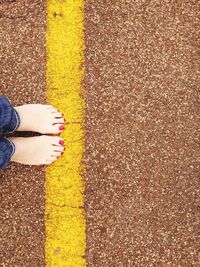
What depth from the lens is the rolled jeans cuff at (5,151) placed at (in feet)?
7.48

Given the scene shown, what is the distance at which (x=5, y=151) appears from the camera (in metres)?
2.30

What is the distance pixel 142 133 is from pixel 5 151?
0.61 metres

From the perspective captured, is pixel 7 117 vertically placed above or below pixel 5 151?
above

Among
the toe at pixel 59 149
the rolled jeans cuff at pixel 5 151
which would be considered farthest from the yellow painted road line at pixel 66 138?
the rolled jeans cuff at pixel 5 151

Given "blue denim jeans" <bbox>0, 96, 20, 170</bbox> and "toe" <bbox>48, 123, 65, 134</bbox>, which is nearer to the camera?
"blue denim jeans" <bbox>0, 96, 20, 170</bbox>

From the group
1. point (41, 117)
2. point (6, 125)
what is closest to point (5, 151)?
point (6, 125)

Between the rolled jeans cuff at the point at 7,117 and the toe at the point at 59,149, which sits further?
the toe at the point at 59,149

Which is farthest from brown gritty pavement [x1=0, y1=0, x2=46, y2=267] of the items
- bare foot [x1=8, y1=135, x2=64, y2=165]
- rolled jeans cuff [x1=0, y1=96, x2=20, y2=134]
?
rolled jeans cuff [x1=0, y1=96, x2=20, y2=134]

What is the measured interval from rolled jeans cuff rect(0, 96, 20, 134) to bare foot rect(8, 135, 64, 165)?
99mm

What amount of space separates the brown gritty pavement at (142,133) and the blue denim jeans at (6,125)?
33 centimetres

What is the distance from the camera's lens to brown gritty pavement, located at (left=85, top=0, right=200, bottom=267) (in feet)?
7.67

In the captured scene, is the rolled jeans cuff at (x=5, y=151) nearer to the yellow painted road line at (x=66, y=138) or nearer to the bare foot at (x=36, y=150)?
the bare foot at (x=36, y=150)

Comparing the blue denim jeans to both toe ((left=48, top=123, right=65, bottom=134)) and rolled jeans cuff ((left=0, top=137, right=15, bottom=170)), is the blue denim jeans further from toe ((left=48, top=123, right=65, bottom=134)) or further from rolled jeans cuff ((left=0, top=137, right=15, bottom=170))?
toe ((left=48, top=123, right=65, bottom=134))

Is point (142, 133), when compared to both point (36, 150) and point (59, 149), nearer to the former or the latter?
point (59, 149)
